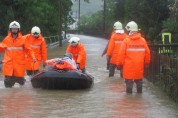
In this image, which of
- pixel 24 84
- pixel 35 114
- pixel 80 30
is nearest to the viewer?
pixel 35 114

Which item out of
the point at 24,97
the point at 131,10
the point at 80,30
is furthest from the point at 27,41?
the point at 80,30

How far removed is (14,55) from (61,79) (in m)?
1.46

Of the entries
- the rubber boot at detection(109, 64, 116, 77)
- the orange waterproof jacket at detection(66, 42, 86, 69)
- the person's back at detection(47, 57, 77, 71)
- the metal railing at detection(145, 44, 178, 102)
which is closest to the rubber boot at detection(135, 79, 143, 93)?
the metal railing at detection(145, 44, 178, 102)

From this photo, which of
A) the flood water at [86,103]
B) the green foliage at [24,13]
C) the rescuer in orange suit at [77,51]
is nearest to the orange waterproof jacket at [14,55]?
the flood water at [86,103]

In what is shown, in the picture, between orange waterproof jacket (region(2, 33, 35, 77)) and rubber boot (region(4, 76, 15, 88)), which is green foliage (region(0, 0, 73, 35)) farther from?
orange waterproof jacket (region(2, 33, 35, 77))

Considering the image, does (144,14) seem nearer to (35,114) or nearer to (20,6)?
(20,6)

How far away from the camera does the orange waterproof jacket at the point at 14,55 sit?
1587 centimetres

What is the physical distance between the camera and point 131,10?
37.4 m

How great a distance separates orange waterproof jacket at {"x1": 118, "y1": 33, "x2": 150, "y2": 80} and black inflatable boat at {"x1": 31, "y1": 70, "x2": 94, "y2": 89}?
5.16 ft

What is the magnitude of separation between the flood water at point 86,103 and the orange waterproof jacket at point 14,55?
1.61 ft

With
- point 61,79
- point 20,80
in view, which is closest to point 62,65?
point 61,79

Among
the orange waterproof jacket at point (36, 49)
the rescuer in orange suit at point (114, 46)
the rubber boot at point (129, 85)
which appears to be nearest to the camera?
the rubber boot at point (129, 85)

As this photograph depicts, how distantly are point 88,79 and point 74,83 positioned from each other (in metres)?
0.42

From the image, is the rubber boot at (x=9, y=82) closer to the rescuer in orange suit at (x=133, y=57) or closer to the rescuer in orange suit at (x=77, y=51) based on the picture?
the rescuer in orange suit at (x=77, y=51)
